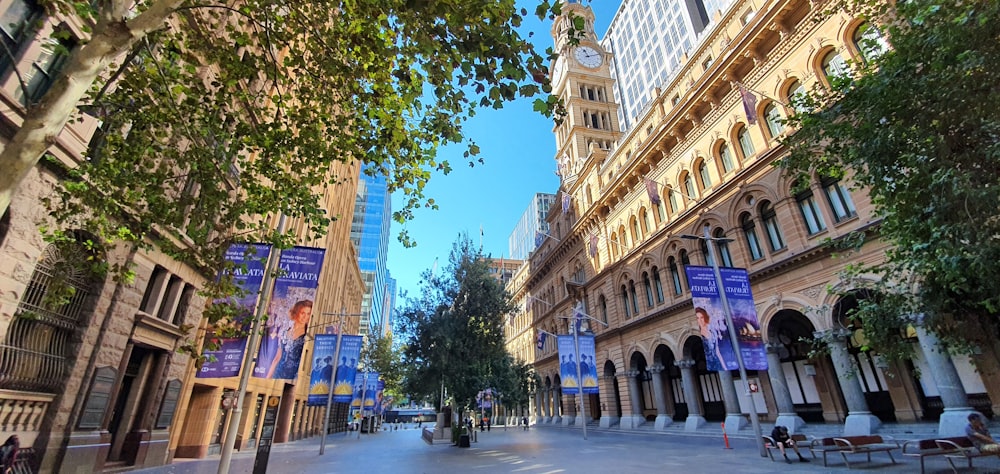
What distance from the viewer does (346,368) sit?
2367 cm

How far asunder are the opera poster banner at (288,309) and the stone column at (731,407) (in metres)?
19.0

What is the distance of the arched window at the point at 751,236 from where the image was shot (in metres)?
21.4

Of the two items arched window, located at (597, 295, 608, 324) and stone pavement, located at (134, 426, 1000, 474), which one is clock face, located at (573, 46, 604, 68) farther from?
stone pavement, located at (134, 426, 1000, 474)

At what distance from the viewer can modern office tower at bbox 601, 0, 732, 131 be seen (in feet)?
232

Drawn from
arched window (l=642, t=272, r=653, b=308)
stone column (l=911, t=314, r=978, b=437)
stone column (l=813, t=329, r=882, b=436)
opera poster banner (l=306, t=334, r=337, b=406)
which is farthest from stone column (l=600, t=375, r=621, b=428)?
stone column (l=911, t=314, r=978, b=437)

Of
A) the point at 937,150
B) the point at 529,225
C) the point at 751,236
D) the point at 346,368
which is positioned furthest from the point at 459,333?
the point at 529,225

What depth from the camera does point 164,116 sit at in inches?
308

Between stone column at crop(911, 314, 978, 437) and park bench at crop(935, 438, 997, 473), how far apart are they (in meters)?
3.73

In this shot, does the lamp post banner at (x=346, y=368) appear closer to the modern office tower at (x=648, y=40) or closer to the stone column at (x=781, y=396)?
the stone column at (x=781, y=396)

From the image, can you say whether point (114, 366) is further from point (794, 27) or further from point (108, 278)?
point (794, 27)

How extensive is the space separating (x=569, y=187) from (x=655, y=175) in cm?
1475

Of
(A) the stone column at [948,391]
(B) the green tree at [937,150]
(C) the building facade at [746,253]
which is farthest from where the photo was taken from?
(C) the building facade at [746,253]

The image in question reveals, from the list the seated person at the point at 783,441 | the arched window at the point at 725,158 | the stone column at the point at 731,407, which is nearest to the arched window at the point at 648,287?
the stone column at the point at 731,407

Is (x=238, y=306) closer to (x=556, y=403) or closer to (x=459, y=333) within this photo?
(x=459, y=333)
